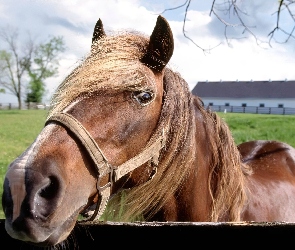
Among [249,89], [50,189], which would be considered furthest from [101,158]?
[249,89]

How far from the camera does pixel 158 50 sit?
2320 millimetres

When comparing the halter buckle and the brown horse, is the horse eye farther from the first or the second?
the halter buckle

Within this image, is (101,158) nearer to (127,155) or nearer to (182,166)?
(127,155)

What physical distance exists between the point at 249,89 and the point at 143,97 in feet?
272

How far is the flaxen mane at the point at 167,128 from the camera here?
2.11m

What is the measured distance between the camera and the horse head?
158cm

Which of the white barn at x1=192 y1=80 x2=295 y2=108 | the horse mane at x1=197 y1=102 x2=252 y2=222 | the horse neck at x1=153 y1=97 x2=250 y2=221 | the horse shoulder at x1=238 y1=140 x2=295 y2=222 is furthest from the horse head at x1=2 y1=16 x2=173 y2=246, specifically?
the white barn at x1=192 y1=80 x2=295 y2=108

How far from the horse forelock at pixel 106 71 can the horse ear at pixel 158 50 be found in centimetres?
5

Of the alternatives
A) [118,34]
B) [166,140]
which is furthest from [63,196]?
[118,34]

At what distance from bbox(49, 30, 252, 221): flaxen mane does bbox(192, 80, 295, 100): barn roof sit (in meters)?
79.1

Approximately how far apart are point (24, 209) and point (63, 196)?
18 cm

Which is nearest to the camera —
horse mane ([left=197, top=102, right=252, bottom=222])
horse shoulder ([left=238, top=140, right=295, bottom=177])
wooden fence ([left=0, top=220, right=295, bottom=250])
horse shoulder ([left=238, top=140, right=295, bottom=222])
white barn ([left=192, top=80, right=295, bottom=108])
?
wooden fence ([left=0, top=220, right=295, bottom=250])

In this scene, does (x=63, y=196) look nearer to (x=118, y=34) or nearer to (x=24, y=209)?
(x=24, y=209)

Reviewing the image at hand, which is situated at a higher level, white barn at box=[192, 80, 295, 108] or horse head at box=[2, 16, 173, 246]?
horse head at box=[2, 16, 173, 246]
